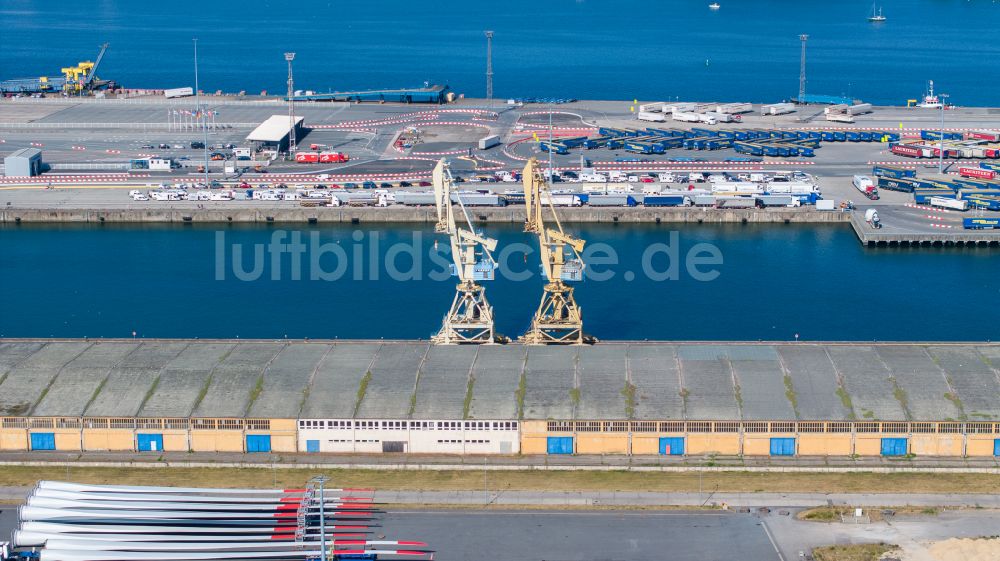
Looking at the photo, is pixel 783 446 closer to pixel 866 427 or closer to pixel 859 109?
pixel 866 427

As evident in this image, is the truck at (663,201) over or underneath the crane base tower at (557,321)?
over

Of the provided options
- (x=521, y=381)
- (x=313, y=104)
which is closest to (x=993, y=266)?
(x=521, y=381)

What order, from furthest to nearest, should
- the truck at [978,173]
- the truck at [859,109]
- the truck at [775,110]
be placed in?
the truck at [775,110] < the truck at [859,109] < the truck at [978,173]

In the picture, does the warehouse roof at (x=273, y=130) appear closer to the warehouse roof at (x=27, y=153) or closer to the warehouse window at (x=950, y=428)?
the warehouse roof at (x=27, y=153)

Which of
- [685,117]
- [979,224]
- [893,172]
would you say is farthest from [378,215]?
[685,117]

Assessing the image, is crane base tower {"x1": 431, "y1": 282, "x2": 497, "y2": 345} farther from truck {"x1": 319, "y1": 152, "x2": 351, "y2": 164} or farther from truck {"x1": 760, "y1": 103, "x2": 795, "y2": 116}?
truck {"x1": 760, "y1": 103, "x2": 795, "y2": 116}

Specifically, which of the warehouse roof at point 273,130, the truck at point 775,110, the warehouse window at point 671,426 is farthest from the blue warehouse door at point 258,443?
the truck at point 775,110

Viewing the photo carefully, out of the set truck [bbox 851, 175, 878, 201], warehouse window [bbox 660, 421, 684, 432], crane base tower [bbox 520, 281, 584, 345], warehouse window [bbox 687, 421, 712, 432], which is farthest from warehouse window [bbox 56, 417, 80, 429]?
truck [bbox 851, 175, 878, 201]
